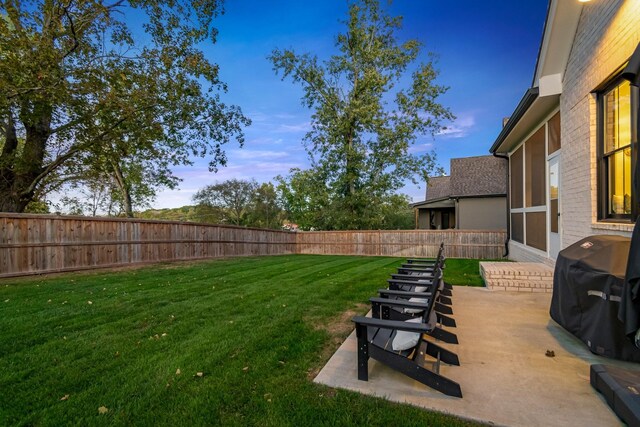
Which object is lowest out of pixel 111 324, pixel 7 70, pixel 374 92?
pixel 111 324

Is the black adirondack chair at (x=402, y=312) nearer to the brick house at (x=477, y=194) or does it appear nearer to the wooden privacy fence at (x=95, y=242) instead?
the wooden privacy fence at (x=95, y=242)

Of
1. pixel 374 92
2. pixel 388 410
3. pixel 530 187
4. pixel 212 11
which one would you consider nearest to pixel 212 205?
pixel 374 92

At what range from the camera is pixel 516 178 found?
9.84 m

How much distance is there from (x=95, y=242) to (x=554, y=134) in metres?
12.2

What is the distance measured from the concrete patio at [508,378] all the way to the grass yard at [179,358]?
0.62ft

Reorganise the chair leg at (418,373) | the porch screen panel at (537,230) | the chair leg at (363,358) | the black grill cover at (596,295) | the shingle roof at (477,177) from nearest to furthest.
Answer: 1. the chair leg at (418,373)
2. the chair leg at (363,358)
3. the black grill cover at (596,295)
4. the porch screen panel at (537,230)
5. the shingle roof at (477,177)

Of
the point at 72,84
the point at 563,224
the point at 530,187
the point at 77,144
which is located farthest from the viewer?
the point at 77,144

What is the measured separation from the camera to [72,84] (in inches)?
355

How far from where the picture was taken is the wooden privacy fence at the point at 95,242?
7719 millimetres

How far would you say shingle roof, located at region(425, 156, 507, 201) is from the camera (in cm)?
1752

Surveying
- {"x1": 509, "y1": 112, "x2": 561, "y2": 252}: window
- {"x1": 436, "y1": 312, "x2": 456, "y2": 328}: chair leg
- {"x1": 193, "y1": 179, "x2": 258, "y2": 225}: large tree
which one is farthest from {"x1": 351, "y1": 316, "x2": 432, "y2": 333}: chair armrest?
{"x1": 193, "y1": 179, "x2": 258, "y2": 225}: large tree

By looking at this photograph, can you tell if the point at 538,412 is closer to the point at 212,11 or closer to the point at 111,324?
the point at 111,324

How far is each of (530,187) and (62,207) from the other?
80.7 ft

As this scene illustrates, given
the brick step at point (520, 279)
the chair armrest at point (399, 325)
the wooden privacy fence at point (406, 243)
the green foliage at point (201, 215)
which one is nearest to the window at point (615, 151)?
the brick step at point (520, 279)
